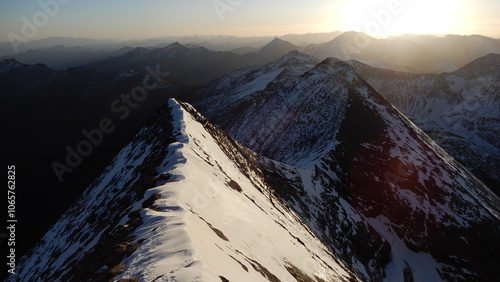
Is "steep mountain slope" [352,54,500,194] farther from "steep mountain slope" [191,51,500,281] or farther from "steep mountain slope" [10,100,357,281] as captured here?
"steep mountain slope" [10,100,357,281]

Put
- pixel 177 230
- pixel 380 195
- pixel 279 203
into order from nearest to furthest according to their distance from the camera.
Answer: pixel 177 230
pixel 279 203
pixel 380 195

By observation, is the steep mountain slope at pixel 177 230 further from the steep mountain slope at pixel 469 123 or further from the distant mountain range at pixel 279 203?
the steep mountain slope at pixel 469 123

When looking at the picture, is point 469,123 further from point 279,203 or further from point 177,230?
point 177,230

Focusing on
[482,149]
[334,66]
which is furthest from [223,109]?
[482,149]

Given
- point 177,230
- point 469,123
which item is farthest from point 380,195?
point 469,123

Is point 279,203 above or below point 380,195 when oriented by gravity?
above

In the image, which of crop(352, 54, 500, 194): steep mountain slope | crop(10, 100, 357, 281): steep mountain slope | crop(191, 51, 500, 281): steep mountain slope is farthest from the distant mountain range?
crop(352, 54, 500, 194): steep mountain slope

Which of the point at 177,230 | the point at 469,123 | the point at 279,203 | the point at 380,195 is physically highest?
the point at 177,230
